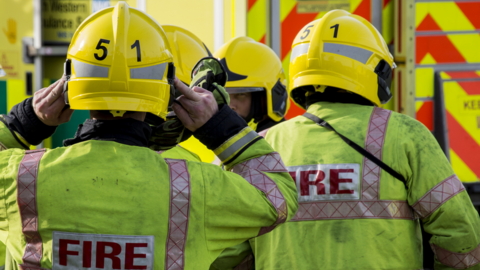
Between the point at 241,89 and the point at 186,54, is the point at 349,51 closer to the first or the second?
the point at 186,54

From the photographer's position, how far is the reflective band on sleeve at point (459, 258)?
7.30 feet

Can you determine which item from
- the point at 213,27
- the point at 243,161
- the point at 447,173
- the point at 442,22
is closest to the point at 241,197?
the point at 243,161

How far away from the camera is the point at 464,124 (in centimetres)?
416

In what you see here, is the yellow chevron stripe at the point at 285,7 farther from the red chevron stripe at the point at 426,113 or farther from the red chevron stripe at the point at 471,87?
the red chevron stripe at the point at 471,87

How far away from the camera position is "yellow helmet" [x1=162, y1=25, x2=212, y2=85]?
2.83 m

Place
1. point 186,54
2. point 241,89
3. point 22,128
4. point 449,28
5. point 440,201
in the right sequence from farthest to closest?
1. point 449,28
2. point 241,89
3. point 186,54
4. point 440,201
5. point 22,128

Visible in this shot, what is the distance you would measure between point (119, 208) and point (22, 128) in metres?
0.59

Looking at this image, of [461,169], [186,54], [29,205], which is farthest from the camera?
[461,169]

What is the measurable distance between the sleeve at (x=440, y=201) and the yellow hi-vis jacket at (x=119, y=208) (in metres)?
0.90

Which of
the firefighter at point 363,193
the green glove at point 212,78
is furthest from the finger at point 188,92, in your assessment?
the firefighter at point 363,193

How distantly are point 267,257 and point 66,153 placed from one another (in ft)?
4.05

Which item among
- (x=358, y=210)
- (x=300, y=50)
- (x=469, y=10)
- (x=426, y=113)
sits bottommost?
(x=358, y=210)

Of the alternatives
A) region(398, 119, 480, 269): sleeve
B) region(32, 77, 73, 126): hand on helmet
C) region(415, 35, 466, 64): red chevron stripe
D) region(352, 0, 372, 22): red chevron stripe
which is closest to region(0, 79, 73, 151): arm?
region(32, 77, 73, 126): hand on helmet

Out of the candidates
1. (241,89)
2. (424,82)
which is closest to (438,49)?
(424,82)
